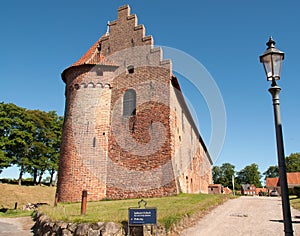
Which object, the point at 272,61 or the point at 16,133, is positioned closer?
the point at 272,61

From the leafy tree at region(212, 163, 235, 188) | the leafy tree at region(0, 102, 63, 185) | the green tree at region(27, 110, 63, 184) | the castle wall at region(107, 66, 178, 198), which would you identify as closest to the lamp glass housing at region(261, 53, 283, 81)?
the castle wall at region(107, 66, 178, 198)

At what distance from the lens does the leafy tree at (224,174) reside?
93.6m

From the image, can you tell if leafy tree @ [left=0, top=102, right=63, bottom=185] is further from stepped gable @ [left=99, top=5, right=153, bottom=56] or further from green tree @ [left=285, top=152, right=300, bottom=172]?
green tree @ [left=285, top=152, right=300, bottom=172]

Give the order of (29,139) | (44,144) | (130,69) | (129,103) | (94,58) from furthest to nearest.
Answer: (44,144)
(29,139)
(94,58)
(130,69)
(129,103)

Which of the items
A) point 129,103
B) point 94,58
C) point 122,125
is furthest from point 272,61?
point 94,58

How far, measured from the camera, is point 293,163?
71125mm

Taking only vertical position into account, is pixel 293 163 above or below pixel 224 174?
above

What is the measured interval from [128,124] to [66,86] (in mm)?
6682

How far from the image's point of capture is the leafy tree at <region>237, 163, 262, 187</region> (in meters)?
90.9

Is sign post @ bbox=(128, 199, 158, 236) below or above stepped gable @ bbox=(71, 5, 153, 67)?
below

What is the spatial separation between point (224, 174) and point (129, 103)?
279 feet

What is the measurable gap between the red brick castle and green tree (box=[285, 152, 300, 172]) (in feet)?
204

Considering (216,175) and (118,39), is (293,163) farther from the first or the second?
(118,39)

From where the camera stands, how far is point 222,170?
97.9 m
